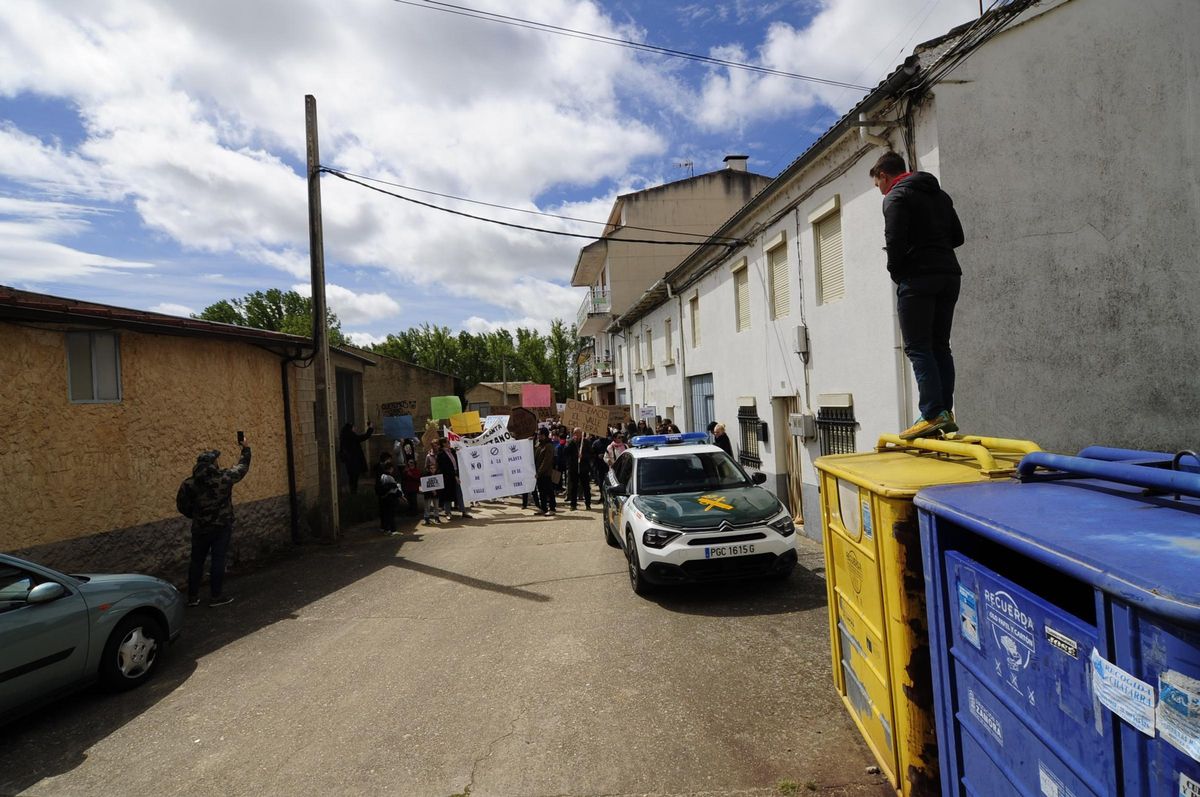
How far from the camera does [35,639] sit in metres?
4.49

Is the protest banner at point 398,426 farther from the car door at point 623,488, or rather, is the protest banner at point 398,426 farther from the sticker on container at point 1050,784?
the sticker on container at point 1050,784

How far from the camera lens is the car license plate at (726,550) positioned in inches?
252

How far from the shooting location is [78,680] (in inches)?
191

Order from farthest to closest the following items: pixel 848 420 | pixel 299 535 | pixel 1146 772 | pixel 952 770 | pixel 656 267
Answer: pixel 656 267 < pixel 299 535 < pixel 848 420 < pixel 952 770 < pixel 1146 772

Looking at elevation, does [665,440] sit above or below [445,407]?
below

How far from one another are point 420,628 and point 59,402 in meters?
5.28

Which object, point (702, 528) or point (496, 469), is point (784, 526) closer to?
point (702, 528)

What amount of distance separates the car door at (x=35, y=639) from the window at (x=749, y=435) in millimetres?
10389

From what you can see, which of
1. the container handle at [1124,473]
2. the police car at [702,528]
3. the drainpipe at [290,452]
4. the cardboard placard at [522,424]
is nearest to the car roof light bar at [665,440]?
the police car at [702,528]

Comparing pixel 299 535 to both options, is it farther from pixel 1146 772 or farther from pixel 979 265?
pixel 1146 772

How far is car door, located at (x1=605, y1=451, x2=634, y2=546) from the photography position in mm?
8048

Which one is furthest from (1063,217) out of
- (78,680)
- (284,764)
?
(78,680)

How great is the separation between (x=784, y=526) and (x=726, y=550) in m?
0.75

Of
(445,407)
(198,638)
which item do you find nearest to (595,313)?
(445,407)
